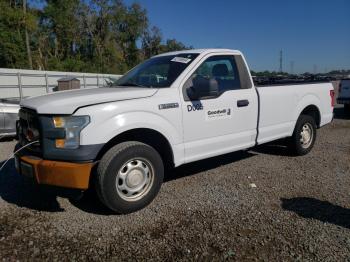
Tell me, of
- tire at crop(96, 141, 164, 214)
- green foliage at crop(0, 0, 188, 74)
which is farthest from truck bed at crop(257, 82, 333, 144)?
green foliage at crop(0, 0, 188, 74)

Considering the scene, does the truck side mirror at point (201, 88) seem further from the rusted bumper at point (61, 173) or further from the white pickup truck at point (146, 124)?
the rusted bumper at point (61, 173)

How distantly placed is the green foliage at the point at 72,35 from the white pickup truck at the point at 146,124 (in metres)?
31.4

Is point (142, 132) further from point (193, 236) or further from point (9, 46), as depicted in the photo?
point (9, 46)

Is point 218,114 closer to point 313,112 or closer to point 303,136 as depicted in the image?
point 303,136

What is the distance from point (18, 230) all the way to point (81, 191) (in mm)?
756

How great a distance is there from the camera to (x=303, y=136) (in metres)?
6.42

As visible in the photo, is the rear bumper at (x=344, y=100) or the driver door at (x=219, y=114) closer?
the driver door at (x=219, y=114)

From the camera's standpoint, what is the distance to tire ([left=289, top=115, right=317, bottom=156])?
6.15m

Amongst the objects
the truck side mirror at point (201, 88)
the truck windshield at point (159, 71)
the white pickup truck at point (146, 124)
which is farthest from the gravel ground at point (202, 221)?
the truck windshield at point (159, 71)

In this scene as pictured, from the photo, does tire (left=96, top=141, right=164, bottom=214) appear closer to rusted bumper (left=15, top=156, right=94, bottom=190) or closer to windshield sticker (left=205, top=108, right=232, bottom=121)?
rusted bumper (left=15, top=156, right=94, bottom=190)

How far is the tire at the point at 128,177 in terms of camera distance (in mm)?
3619

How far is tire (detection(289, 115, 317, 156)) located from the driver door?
52.1 inches

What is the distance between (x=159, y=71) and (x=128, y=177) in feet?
5.43

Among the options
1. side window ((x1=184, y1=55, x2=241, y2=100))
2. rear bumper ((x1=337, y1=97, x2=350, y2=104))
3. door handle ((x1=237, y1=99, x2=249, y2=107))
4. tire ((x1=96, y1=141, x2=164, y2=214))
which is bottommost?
tire ((x1=96, y1=141, x2=164, y2=214))
